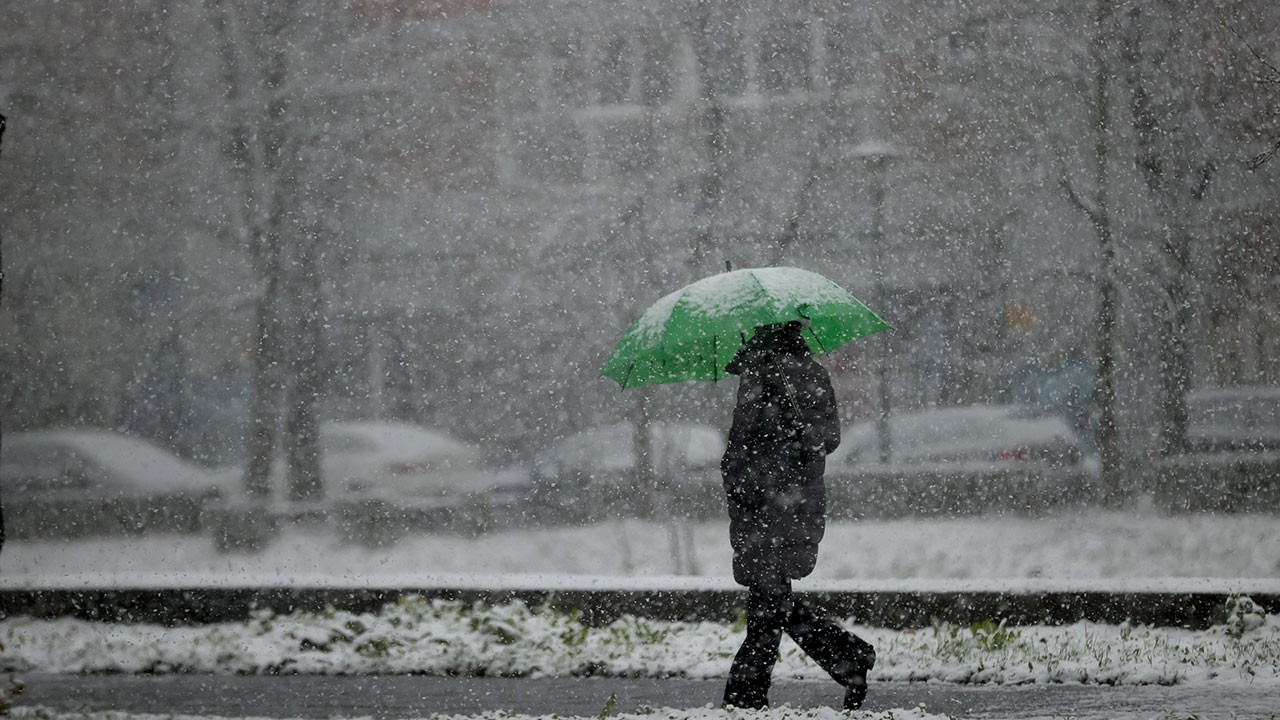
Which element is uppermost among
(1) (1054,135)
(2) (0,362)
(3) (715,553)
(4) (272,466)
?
(1) (1054,135)

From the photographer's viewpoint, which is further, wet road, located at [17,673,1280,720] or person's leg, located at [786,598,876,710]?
wet road, located at [17,673,1280,720]

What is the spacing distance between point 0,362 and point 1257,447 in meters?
19.1

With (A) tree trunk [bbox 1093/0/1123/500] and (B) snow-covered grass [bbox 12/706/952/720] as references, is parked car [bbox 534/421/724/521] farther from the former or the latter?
(B) snow-covered grass [bbox 12/706/952/720]

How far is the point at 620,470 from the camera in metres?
18.8

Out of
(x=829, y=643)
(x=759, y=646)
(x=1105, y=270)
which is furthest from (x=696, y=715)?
(x=1105, y=270)

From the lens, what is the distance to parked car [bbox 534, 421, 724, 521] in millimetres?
17891

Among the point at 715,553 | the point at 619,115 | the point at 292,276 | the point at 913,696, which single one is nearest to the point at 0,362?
the point at 292,276

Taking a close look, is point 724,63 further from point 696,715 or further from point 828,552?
Answer: point 696,715

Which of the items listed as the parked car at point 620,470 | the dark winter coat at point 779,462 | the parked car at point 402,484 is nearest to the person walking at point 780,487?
the dark winter coat at point 779,462

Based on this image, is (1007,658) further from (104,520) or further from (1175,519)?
(104,520)

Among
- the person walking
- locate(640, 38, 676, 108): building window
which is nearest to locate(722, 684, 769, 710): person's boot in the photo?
the person walking

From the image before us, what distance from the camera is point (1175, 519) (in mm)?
16156

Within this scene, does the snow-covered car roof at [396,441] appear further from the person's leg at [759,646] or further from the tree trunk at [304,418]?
the person's leg at [759,646]

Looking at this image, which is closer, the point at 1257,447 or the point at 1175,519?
the point at 1175,519
